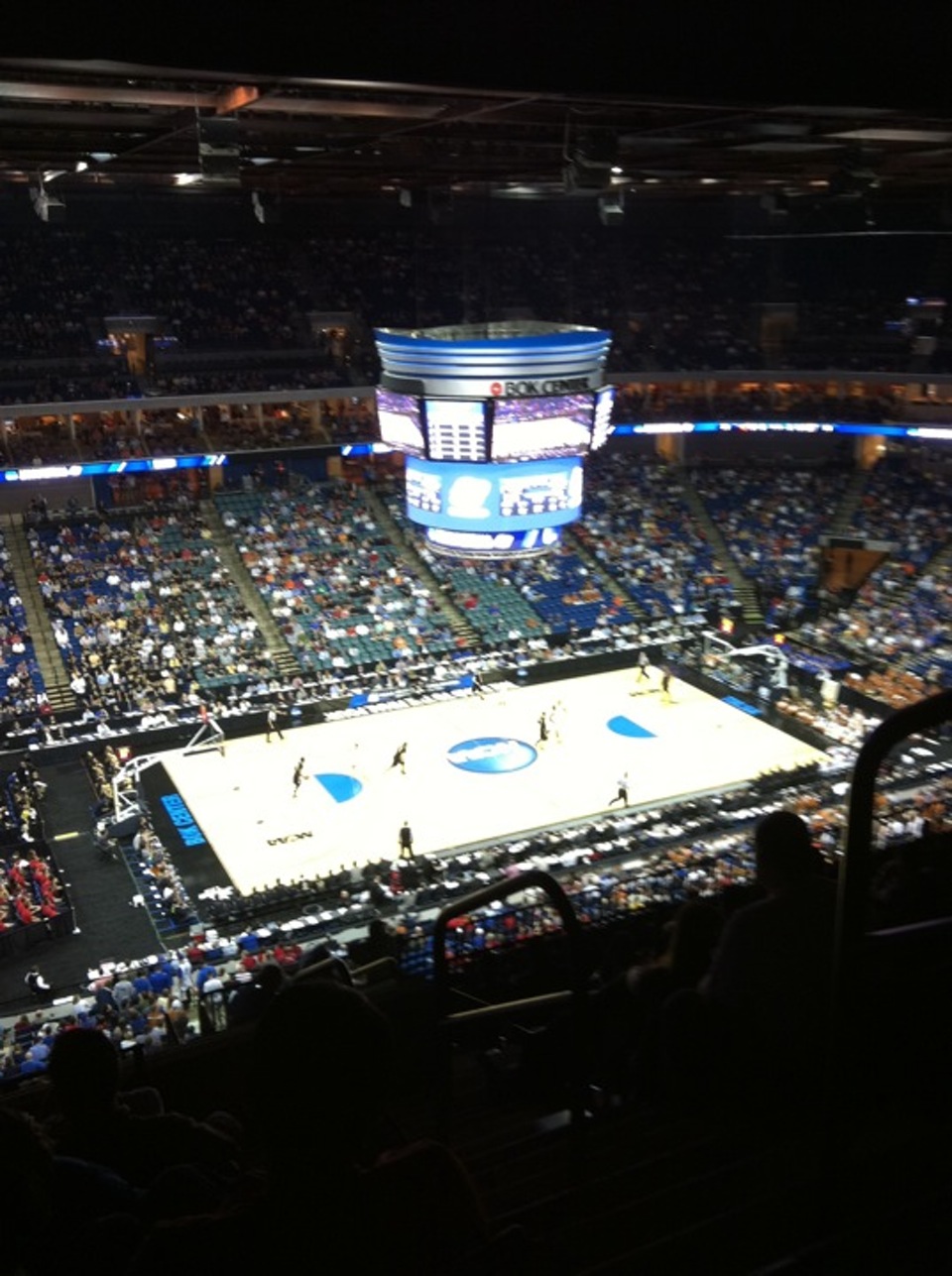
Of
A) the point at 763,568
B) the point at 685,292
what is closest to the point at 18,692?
the point at 763,568

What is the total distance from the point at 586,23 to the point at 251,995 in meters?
8.80

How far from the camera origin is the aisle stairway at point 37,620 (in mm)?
26016

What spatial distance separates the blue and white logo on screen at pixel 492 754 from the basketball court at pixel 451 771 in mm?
48

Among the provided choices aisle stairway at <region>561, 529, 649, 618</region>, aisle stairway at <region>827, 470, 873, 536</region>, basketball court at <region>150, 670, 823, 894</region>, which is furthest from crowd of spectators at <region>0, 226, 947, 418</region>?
basketball court at <region>150, 670, 823, 894</region>

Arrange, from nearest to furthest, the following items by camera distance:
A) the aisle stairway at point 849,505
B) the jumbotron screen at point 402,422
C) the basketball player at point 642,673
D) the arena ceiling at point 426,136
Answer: the arena ceiling at point 426,136 < the jumbotron screen at point 402,422 < the basketball player at point 642,673 < the aisle stairway at point 849,505

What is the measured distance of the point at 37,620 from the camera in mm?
28203

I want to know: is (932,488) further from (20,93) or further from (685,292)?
(20,93)

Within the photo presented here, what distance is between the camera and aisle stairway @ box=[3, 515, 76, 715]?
2602 cm

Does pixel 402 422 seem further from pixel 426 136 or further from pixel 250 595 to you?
pixel 250 595

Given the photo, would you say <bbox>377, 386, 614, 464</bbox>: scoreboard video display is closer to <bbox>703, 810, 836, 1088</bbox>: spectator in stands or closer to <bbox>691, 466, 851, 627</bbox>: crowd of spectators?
<bbox>691, 466, 851, 627</bbox>: crowd of spectators

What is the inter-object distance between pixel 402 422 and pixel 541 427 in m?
2.90

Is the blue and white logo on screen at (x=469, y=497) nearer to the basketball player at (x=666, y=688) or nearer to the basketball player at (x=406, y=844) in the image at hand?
the basketball player at (x=406, y=844)

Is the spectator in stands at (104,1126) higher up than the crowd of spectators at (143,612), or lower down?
higher up

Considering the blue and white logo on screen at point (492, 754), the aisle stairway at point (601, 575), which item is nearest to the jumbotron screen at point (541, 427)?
the blue and white logo on screen at point (492, 754)
